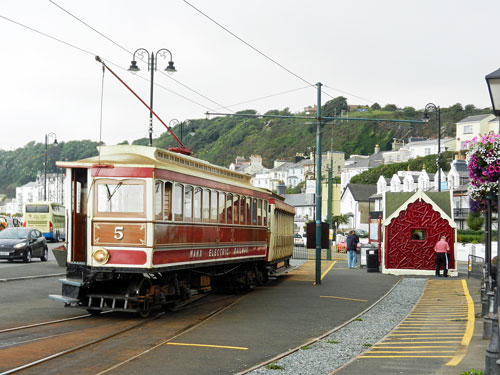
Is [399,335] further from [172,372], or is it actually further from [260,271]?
[260,271]

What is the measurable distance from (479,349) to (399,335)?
2654 mm

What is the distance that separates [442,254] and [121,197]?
20280 mm

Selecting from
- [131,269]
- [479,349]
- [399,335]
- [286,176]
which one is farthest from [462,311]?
[286,176]

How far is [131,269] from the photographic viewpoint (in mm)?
14617

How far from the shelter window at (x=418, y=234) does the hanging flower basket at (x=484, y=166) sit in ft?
55.9

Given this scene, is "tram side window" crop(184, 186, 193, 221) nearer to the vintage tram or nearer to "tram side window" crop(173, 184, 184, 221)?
the vintage tram

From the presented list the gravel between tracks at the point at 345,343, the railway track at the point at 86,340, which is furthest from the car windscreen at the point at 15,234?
the railway track at the point at 86,340

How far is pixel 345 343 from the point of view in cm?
1302

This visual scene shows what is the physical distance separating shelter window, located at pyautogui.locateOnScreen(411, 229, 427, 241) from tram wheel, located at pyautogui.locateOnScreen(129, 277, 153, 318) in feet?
67.2

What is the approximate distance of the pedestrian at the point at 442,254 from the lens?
3177cm

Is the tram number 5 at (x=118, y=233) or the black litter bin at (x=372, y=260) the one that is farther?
the black litter bin at (x=372, y=260)

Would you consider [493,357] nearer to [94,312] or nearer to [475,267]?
[94,312]

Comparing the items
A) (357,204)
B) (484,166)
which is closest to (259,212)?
(484,166)

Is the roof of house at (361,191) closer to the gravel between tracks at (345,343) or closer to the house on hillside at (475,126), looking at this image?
the house on hillside at (475,126)
